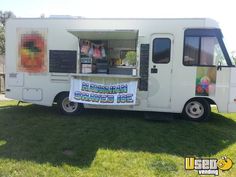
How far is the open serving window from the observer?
8.62m

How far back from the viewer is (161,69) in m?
8.55

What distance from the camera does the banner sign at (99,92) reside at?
8.46 m

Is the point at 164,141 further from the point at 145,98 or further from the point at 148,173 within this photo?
the point at 145,98

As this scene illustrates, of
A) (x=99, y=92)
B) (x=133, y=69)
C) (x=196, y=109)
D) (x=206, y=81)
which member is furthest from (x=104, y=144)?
(x=206, y=81)

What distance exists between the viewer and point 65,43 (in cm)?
892

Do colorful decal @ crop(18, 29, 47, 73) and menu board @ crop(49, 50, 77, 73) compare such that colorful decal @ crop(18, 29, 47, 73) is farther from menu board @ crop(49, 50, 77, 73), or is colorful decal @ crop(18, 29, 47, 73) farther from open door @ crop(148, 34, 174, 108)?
open door @ crop(148, 34, 174, 108)

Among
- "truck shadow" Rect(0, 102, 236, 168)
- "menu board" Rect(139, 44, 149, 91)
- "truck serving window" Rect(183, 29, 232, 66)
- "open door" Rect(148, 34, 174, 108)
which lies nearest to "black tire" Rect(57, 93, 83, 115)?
"truck shadow" Rect(0, 102, 236, 168)

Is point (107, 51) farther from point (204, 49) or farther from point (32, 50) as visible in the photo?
point (204, 49)

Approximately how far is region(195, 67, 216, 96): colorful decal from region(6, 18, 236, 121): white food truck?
1.0 inches

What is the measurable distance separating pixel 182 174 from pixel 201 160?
70 centimetres

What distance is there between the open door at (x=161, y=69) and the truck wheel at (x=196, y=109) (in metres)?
0.55

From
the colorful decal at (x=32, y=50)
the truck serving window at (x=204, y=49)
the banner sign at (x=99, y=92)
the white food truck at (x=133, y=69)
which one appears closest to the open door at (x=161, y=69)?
the white food truck at (x=133, y=69)

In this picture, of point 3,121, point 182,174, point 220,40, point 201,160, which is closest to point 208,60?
point 220,40

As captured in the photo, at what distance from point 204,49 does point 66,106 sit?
4.19 meters
